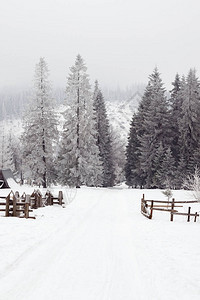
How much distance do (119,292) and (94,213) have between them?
11.0 meters

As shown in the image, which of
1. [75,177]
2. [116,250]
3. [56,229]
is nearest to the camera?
[116,250]

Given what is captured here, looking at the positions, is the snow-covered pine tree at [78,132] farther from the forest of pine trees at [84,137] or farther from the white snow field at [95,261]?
the white snow field at [95,261]

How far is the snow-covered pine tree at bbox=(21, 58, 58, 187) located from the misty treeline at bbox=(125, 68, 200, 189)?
13470mm

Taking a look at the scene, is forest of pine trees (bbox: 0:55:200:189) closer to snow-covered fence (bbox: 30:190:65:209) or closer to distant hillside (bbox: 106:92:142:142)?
snow-covered fence (bbox: 30:190:65:209)

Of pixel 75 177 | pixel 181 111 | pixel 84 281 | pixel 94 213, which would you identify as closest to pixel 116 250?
pixel 84 281

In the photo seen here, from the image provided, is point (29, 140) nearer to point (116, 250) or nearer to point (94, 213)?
point (94, 213)

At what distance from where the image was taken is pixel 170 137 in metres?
39.3

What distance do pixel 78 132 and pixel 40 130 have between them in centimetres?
484

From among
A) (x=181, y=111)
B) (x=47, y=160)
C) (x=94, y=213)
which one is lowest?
(x=94, y=213)

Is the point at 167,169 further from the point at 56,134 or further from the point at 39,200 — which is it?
the point at 39,200

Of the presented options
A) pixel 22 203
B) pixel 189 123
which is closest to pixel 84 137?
pixel 189 123

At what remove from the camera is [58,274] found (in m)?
6.49

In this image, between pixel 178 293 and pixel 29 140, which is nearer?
pixel 178 293

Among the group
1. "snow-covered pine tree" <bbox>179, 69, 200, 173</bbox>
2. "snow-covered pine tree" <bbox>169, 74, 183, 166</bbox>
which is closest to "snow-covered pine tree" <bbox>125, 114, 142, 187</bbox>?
"snow-covered pine tree" <bbox>169, 74, 183, 166</bbox>
